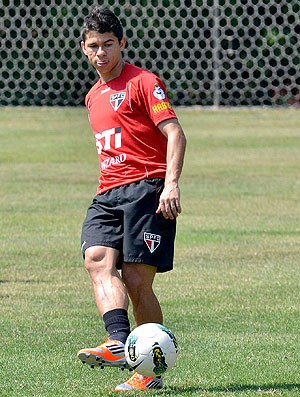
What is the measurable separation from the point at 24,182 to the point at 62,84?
4.01 metres

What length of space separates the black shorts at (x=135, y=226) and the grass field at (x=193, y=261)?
0.66m

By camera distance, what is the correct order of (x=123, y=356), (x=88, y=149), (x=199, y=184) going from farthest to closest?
(x=88, y=149)
(x=199, y=184)
(x=123, y=356)

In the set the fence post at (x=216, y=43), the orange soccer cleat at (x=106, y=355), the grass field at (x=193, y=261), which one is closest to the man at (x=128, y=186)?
the orange soccer cleat at (x=106, y=355)

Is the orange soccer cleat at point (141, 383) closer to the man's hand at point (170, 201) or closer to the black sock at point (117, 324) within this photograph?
the black sock at point (117, 324)

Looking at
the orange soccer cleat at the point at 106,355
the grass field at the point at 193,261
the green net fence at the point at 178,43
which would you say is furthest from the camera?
the green net fence at the point at 178,43

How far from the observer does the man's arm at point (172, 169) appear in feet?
20.2

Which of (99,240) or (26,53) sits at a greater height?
(99,240)

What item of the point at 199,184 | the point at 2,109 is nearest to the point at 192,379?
the point at 199,184

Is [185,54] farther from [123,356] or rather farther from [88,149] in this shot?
[123,356]

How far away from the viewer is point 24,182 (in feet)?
52.5

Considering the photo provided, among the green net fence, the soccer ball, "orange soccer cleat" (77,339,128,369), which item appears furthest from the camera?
the green net fence

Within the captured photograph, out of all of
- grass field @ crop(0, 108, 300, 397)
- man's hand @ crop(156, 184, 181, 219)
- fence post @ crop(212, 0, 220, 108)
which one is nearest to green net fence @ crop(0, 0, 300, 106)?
fence post @ crop(212, 0, 220, 108)

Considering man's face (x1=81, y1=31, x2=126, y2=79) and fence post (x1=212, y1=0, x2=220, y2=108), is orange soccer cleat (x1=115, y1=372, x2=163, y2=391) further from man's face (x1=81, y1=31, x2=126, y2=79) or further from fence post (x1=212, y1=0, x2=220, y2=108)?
fence post (x1=212, y1=0, x2=220, y2=108)

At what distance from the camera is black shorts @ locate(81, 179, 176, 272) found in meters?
6.37
